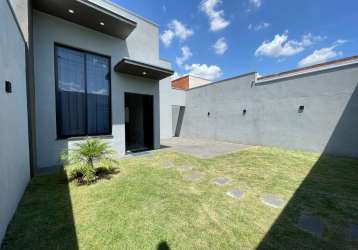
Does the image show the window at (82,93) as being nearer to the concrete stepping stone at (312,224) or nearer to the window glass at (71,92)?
the window glass at (71,92)

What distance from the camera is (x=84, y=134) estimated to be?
4.99m

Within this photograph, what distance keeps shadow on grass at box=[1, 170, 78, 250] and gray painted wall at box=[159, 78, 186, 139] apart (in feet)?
28.6

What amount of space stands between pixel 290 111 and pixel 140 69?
23.5ft

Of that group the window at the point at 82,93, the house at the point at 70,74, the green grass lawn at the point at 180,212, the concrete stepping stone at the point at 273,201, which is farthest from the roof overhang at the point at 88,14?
the concrete stepping stone at the point at 273,201

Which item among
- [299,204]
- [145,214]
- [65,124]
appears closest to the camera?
[145,214]

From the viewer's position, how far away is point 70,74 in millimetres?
4727

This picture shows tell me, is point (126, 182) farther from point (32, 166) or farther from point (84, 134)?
point (84, 134)

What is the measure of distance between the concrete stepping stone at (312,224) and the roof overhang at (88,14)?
660cm

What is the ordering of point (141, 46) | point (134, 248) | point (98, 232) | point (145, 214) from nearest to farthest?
point (134, 248) → point (98, 232) → point (145, 214) → point (141, 46)

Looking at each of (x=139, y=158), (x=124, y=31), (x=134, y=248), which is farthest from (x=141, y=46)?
(x=134, y=248)

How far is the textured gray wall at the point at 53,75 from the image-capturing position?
4195 mm

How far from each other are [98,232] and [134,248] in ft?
1.93

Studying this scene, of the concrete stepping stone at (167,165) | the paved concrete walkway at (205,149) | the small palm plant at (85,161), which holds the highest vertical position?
the small palm plant at (85,161)

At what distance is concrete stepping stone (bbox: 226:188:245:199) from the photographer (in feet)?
9.37
